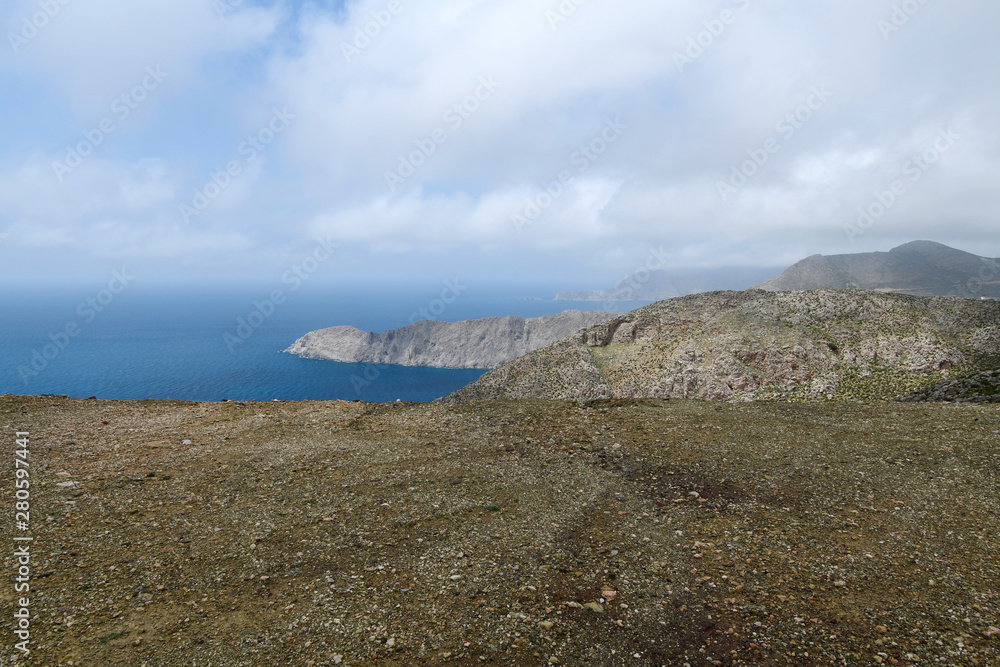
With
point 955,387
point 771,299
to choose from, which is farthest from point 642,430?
point 771,299

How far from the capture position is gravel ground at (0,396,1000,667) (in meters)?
7.19

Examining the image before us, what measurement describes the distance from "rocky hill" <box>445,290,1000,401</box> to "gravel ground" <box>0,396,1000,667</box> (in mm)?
26687

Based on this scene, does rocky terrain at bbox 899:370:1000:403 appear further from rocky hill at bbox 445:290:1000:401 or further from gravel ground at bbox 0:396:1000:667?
rocky hill at bbox 445:290:1000:401

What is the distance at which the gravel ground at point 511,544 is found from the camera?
7191mm

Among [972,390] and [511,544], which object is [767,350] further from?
[511,544]

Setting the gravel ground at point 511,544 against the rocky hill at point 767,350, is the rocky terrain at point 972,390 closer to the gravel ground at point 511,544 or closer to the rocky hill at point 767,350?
the gravel ground at point 511,544

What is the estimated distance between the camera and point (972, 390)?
952 inches

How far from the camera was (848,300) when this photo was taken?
157 ft

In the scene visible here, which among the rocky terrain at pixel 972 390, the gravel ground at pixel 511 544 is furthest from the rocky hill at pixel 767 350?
the gravel ground at pixel 511 544

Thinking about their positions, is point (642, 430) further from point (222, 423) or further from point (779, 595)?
point (222, 423)

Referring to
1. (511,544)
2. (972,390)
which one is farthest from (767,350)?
(511,544)

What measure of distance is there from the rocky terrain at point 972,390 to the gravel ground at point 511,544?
27.6 feet

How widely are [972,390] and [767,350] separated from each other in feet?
70.5

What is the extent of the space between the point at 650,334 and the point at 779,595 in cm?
5072
